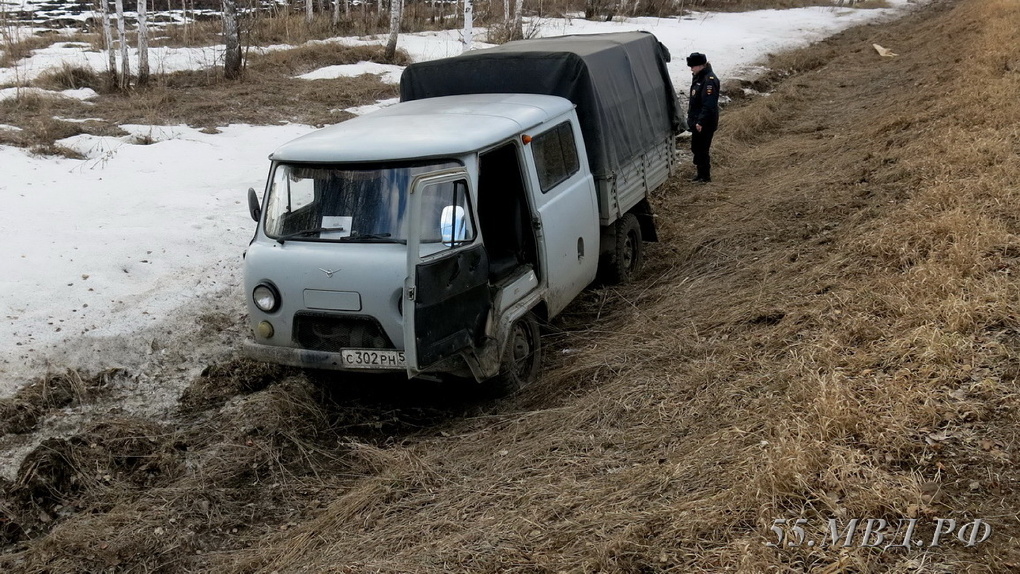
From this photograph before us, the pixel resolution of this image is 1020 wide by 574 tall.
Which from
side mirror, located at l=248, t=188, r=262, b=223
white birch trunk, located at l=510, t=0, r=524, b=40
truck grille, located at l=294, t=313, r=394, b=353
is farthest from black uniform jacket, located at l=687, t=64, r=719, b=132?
white birch trunk, located at l=510, t=0, r=524, b=40

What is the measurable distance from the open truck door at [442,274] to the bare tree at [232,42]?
519 inches

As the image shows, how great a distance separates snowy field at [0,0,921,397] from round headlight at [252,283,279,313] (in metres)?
1.94

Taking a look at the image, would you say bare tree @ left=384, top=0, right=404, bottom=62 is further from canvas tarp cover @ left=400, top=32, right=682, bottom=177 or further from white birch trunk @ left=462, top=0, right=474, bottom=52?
canvas tarp cover @ left=400, top=32, right=682, bottom=177

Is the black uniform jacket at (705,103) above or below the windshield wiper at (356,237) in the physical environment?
above

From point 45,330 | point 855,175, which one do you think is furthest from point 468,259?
point 855,175

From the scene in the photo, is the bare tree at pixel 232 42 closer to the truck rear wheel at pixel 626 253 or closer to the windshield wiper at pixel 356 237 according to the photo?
the truck rear wheel at pixel 626 253

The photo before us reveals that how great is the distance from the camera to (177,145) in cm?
1191

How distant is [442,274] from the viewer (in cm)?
488

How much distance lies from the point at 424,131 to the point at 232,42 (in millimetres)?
12850

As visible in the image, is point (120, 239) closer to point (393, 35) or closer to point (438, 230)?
point (438, 230)

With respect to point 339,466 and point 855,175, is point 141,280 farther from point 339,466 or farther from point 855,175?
point 855,175

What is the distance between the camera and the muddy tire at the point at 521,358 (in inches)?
223

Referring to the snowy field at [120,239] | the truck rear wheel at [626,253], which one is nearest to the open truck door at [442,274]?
the truck rear wheel at [626,253]

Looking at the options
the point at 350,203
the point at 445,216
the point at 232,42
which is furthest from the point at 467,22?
the point at 445,216
